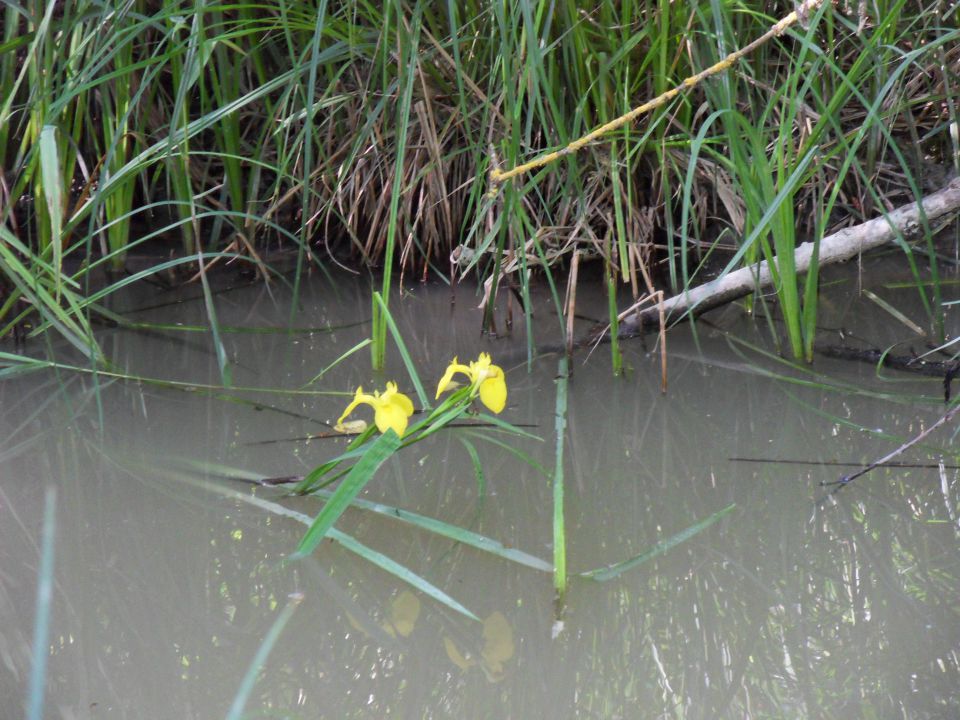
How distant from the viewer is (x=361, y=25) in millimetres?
1982

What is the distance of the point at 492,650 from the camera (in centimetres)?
89

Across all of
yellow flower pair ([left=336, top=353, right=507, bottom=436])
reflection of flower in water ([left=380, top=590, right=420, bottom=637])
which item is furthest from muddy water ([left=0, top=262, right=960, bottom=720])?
yellow flower pair ([left=336, top=353, right=507, bottom=436])

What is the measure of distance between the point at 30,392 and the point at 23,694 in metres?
0.77

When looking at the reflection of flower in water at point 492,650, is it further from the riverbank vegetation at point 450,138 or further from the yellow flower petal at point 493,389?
the riverbank vegetation at point 450,138

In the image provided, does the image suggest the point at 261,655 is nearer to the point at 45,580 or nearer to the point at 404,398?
the point at 45,580

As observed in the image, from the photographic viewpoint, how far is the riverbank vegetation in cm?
161

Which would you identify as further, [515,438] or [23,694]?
[515,438]

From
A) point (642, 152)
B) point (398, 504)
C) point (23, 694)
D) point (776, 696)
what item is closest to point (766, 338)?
point (642, 152)

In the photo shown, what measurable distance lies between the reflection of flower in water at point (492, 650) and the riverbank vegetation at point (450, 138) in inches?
26.4

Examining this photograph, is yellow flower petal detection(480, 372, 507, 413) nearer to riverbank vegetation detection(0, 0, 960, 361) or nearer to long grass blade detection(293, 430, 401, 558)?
long grass blade detection(293, 430, 401, 558)

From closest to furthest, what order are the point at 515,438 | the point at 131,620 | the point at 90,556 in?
the point at 131,620 → the point at 90,556 → the point at 515,438

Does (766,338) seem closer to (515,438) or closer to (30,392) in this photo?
(515,438)

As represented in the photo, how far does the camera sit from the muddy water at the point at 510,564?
85 cm

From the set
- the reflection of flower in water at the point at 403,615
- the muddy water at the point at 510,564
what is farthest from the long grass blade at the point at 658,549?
the reflection of flower in water at the point at 403,615
